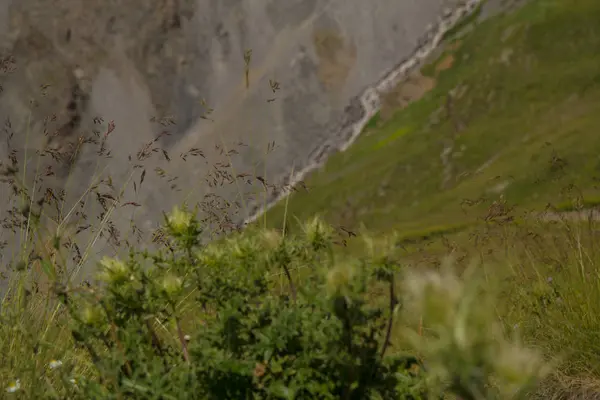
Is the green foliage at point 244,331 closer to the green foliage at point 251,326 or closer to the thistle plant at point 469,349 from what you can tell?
the green foliage at point 251,326

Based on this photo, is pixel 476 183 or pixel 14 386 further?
pixel 476 183

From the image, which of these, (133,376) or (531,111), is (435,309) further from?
(531,111)

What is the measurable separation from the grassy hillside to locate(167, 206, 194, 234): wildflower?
126ft

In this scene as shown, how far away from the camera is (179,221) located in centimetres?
256

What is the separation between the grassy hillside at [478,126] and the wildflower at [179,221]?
38.3 m


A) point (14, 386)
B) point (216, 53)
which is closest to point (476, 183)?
point (216, 53)

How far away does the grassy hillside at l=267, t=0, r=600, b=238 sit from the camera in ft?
149

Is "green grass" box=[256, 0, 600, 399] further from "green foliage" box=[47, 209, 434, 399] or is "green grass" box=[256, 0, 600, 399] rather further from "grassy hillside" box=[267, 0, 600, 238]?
"green foliage" box=[47, 209, 434, 399]

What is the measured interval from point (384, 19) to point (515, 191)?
78.7 feet

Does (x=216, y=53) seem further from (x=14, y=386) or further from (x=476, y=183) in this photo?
(x=14, y=386)

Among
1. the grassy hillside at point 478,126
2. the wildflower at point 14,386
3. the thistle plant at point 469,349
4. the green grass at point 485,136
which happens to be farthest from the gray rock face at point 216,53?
the thistle plant at point 469,349

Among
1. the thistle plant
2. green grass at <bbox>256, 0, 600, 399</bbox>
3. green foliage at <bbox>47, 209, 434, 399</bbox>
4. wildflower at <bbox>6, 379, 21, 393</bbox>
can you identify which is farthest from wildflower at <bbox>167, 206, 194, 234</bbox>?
green grass at <bbox>256, 0, 600, 399</bbox>

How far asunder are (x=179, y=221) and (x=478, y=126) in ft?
171

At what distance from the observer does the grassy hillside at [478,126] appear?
45.5 m
